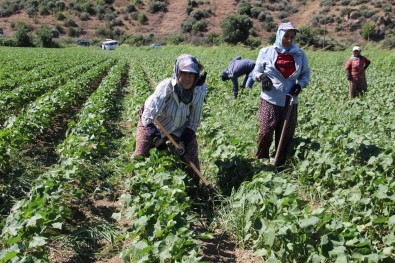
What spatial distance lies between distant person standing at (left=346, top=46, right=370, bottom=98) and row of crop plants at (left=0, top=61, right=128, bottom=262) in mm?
6125

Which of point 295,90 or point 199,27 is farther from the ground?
point 295,90

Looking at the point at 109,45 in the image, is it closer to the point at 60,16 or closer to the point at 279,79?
the point at 60,16

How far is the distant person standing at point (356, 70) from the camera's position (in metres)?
9.80

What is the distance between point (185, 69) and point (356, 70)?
693cm

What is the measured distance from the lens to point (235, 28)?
4031 centimetres

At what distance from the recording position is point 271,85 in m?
5.04

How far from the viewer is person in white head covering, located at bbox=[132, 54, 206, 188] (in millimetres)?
4273

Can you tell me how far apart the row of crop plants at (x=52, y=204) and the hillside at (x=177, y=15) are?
1791 inches

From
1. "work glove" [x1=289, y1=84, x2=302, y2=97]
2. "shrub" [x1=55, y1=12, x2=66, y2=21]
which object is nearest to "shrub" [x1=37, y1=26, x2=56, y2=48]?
"shrub" [x1=55, y1=12, x2=66, y2=21]

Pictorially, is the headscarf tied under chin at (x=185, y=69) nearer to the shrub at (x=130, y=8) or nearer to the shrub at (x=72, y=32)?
the shrub at (x=72, y=32)

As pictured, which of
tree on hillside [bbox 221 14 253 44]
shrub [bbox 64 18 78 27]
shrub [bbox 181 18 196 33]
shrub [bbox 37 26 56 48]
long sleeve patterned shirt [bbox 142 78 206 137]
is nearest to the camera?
long sleeve patterned shirt [bbox 142 78 206 137]

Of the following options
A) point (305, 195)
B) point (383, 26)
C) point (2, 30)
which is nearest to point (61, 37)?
point (2, 30)

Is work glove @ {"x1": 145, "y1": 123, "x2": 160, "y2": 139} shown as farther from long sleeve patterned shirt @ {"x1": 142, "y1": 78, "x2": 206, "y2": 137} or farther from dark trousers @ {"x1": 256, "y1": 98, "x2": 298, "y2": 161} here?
dark trousers @ {"x1": 256, "y1": 98, "x2": 298, "y2": 161}

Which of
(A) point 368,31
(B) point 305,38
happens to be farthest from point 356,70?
(A) point 368,31
